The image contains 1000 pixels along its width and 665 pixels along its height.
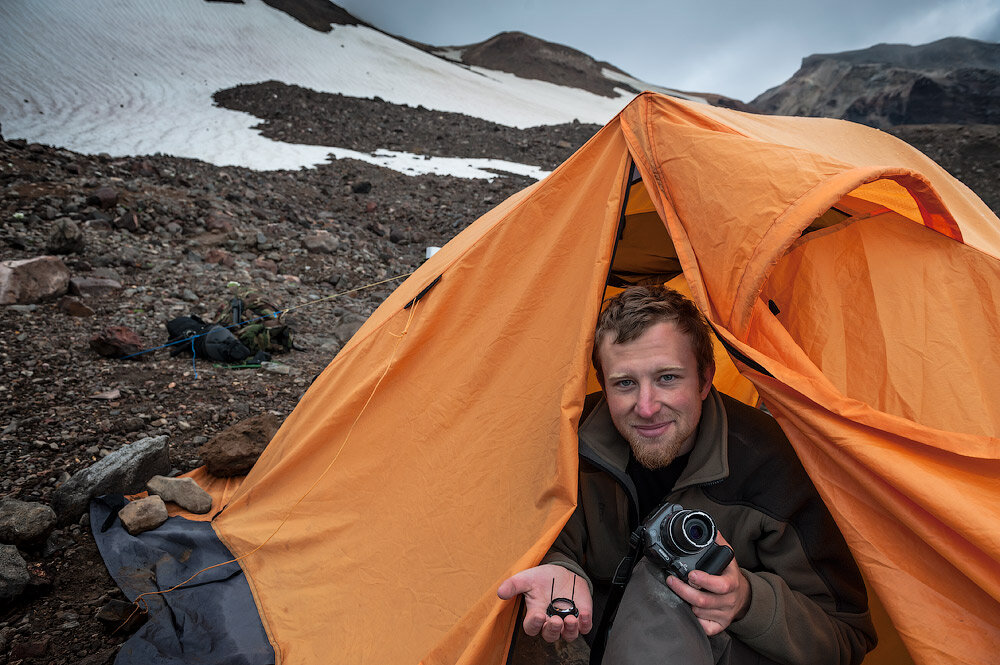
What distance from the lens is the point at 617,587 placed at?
1.91 metres

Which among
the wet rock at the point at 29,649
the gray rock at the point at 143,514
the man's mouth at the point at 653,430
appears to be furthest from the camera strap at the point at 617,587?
the gray rock at the point at 143,514

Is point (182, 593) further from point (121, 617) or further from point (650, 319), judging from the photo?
point (650, 319)

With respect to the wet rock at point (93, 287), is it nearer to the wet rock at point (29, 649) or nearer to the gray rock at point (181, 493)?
the gray rock at point (181, 493)

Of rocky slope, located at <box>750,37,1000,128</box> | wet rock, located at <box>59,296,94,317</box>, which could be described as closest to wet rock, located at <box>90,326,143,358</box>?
wet rock, located at <box>59,296,94,317</box>

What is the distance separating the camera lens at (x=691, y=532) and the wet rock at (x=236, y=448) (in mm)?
3309

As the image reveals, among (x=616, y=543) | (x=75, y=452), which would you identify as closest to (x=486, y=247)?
(x=616, y=543)

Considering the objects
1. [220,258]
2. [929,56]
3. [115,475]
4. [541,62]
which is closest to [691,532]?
[115,475]

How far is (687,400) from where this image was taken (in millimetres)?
2039

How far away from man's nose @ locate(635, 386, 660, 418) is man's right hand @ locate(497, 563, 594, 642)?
0.59 meters

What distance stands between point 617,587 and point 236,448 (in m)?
3.05

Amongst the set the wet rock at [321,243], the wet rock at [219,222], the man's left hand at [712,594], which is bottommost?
the wet rock at [321,243]

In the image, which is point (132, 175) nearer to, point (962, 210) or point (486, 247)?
point (486, 247)

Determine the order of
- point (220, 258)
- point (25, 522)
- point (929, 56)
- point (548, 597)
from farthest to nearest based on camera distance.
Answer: point (929, 56), point (220, 258), point (25, 522), point (548, 597)

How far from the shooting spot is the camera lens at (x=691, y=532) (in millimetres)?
1576
